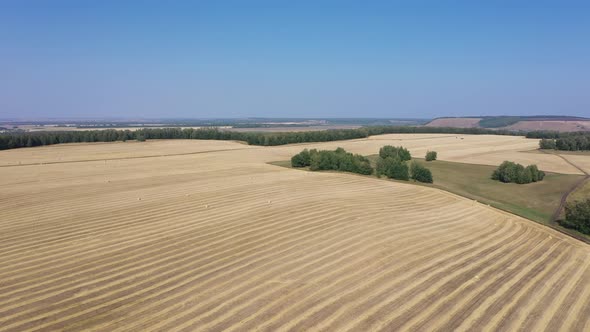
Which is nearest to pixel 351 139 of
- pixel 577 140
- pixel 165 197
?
pixel 577 140

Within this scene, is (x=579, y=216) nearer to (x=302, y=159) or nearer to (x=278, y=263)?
(x=278, y=263)

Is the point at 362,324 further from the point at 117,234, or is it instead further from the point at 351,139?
the point at 351,139

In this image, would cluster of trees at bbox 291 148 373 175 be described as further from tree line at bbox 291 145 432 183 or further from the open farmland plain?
the open farmland plain

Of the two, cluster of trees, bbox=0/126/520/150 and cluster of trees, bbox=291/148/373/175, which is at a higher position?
cluster of trees, bbox=0/126/520/150

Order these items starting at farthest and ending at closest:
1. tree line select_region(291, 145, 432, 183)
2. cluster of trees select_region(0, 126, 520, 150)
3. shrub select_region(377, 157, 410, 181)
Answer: cluster of trees select_region(0, 126, 520, 150), shrub select_region(377, 157, 410, 181), tree line select_region(291, 145, 432, 183)

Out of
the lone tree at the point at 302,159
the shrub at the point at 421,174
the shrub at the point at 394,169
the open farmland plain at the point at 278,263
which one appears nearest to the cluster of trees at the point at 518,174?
the shrub at the point at 421,174

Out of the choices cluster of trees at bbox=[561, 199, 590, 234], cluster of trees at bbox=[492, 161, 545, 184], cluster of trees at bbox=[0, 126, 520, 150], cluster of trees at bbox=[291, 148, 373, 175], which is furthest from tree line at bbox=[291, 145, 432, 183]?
cluster of trees at bbox=[0, 126, 520, 150]

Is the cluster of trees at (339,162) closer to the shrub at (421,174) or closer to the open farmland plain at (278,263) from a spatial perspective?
the shrub at (421,174)
